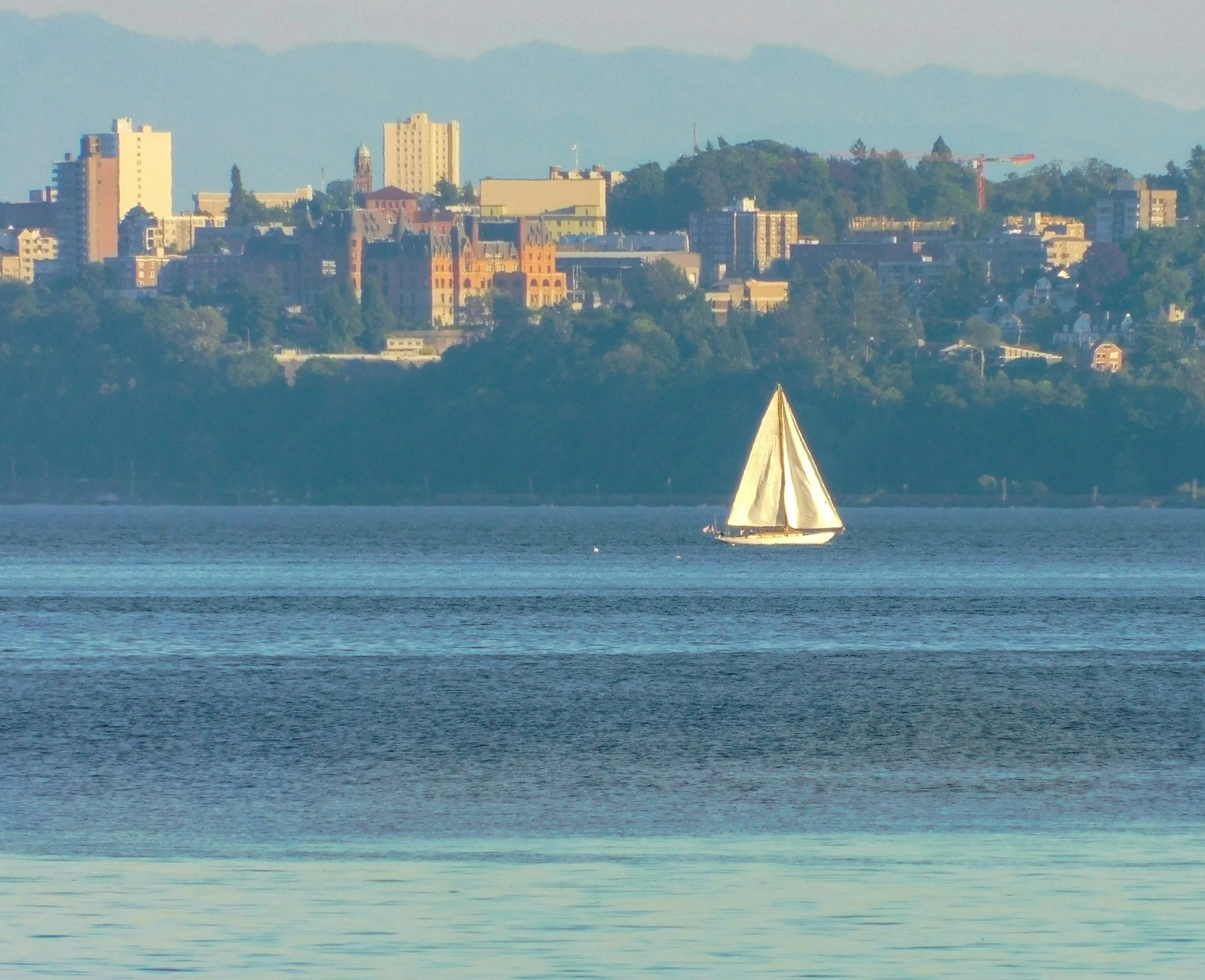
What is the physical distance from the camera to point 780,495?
11225 cm

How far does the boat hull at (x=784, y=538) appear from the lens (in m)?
110

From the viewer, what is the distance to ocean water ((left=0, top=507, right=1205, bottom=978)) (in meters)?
23.4

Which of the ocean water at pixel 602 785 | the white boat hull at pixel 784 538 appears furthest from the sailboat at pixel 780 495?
the ocean water at pixel 602 785

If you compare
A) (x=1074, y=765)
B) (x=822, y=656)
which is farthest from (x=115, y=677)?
(x=1074, y=765)

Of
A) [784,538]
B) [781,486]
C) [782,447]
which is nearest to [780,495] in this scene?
[781,486]

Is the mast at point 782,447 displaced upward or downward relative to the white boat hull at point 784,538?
upward

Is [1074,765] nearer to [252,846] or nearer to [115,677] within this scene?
[252,846]

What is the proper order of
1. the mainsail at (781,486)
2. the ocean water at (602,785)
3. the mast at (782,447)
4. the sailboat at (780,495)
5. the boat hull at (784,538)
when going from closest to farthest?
1. the ocean water at (602,785)
2. the mast at (782,447)
3. the mainsail at (781,486)
4. the sailboat at (780,495)
5. the boat hull at (784,538)

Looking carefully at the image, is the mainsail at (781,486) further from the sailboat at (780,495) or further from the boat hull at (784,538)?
the boat hull at (784,538)

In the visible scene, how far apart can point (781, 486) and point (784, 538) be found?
2026mm

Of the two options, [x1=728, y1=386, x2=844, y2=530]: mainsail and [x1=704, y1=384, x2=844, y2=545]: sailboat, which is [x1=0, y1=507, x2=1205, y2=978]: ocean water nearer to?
[x1=728, y1=386, x2=844, y2=530]: mainsail

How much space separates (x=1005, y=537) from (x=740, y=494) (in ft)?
83.7

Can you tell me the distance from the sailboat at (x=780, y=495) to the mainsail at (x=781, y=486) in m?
0.02

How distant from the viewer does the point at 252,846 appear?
2878cm
